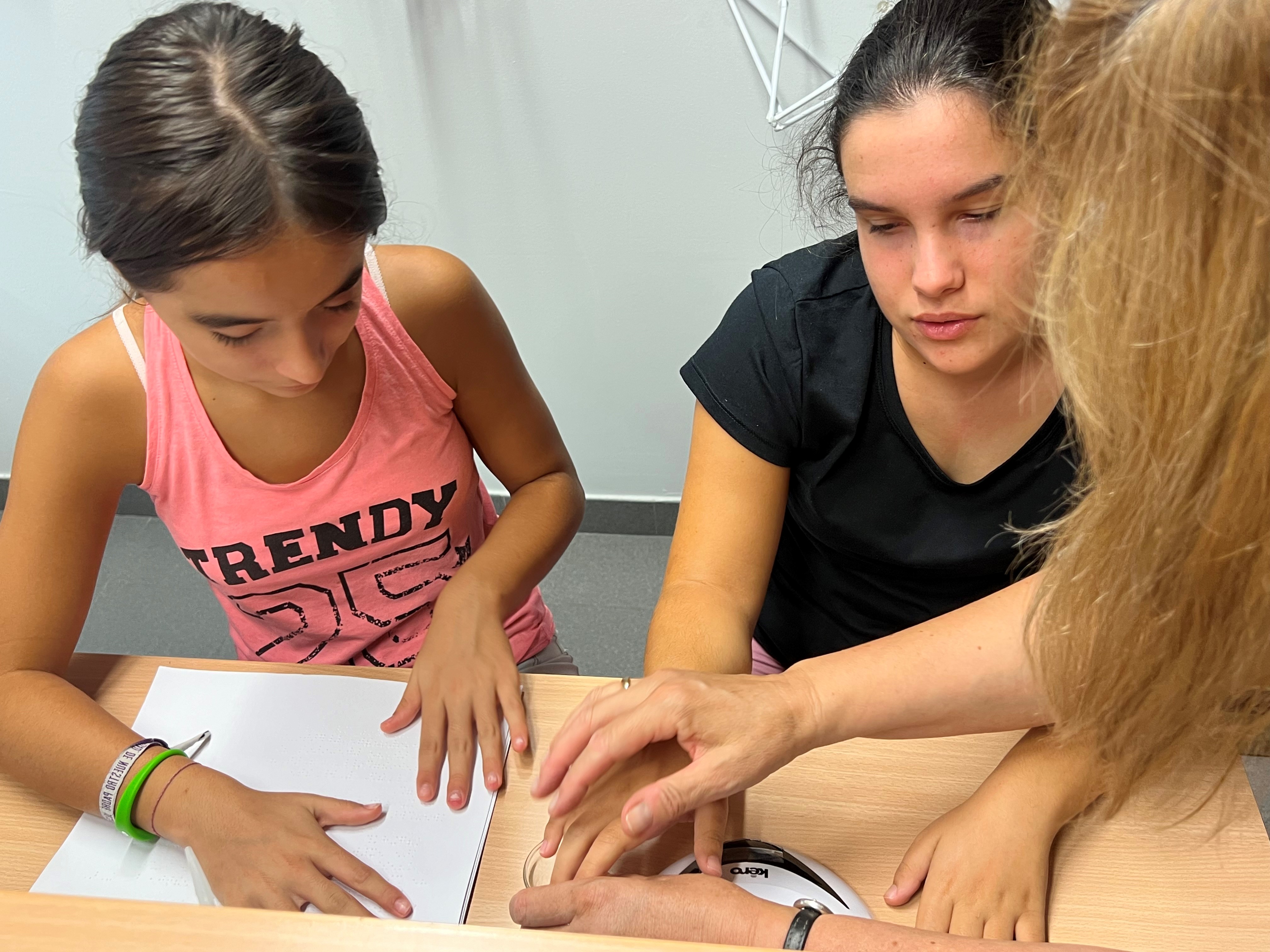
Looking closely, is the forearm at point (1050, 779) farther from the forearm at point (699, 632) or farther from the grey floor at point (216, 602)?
the grey floor at point (216, 602)

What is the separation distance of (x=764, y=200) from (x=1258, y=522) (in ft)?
4.28

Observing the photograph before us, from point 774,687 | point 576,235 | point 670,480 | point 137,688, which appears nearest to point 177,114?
point 137,688

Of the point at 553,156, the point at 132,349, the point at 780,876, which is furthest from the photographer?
the point at 553,156

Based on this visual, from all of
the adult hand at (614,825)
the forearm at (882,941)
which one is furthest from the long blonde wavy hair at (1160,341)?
the adult hand at (614,825)

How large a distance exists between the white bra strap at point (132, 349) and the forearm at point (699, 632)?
53 centimetres

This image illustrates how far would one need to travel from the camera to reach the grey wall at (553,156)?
5.13 ft

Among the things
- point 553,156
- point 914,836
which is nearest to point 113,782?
point 914,836

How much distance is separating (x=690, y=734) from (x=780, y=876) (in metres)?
0.12

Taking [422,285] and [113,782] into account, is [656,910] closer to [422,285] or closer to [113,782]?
[113,782]

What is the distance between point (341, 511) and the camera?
0.99 meters

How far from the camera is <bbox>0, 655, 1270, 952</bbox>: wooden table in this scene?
0.66 m

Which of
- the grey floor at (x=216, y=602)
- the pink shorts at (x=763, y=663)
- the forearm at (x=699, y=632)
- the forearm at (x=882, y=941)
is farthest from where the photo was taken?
the grey floor at (x=216, y=602)

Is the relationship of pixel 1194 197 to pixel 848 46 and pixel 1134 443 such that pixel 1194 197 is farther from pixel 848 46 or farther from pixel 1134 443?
pixel 848 46

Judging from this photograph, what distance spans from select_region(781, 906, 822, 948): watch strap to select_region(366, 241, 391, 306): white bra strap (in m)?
0.69
